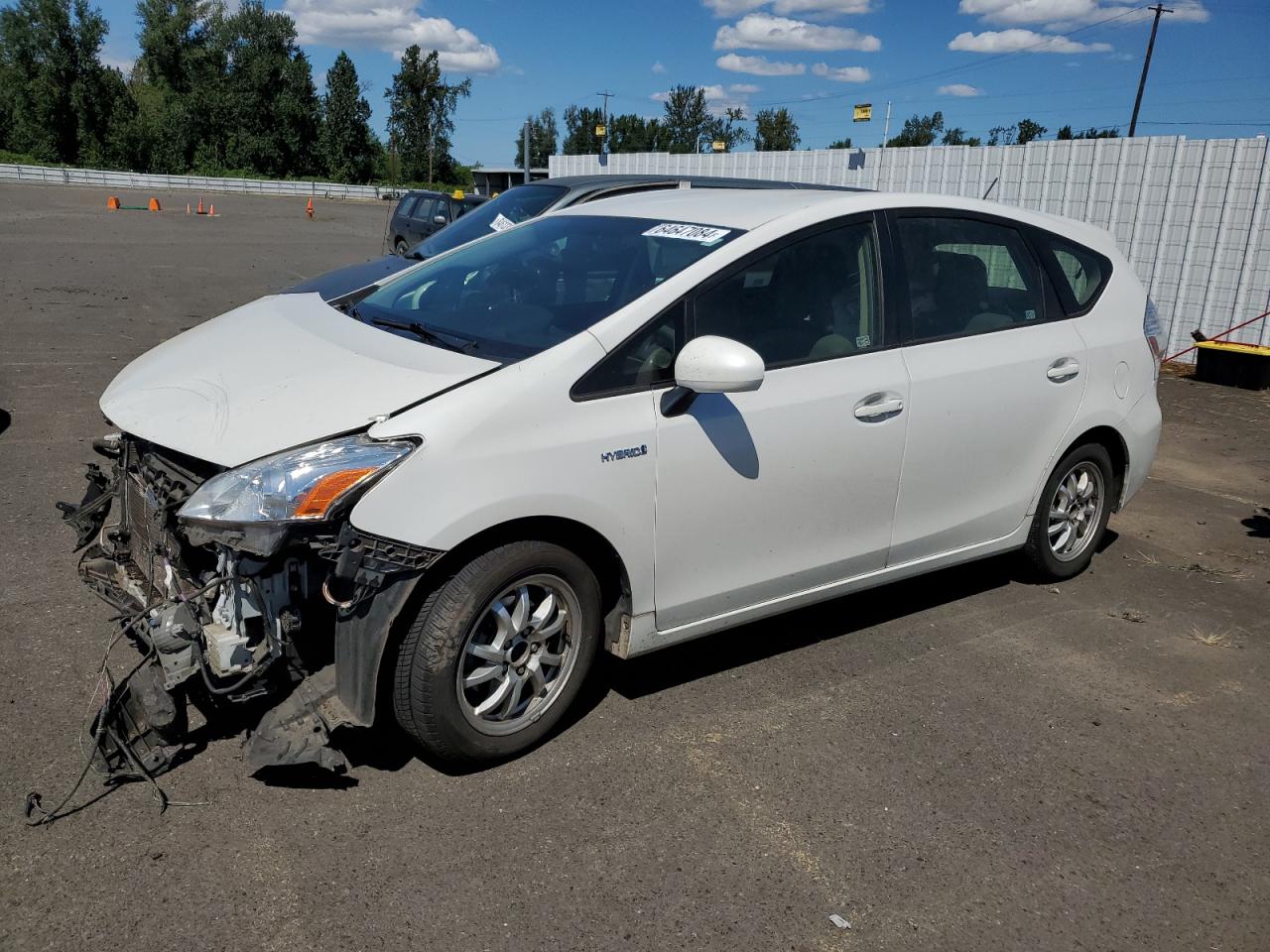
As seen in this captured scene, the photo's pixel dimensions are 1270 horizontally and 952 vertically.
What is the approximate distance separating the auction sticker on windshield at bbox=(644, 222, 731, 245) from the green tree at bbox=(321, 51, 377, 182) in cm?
8715

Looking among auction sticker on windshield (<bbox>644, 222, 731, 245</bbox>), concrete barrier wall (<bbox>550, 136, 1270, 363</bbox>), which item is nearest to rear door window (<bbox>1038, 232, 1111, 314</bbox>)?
auction sticker on windshield (<bbox>644, 222, 731, 245</bbox>)

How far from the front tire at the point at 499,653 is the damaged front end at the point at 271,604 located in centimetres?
15

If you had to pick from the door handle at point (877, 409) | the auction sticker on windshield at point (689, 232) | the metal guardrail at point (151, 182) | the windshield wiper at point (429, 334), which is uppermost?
the metal guardrail at point (151, 182)

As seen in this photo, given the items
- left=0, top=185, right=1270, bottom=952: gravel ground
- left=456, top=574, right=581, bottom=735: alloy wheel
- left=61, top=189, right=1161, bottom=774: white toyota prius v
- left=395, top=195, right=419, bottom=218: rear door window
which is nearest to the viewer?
left=0, top=185, right=1270, bottom=952: gravel ground

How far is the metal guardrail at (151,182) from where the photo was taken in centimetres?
5703

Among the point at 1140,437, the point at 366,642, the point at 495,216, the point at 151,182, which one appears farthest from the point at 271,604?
the point at 151,182

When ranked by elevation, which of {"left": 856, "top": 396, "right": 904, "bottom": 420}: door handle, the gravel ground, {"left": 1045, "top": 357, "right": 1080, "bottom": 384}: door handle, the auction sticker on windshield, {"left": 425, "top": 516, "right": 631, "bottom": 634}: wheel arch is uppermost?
the auction sticker on windshield

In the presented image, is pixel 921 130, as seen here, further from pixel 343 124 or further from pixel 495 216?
pixel 495 216

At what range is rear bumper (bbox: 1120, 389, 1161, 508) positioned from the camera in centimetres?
520

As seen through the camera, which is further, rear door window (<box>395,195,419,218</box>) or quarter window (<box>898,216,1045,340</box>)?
rear door window (<box>395,195,419,218</box>)

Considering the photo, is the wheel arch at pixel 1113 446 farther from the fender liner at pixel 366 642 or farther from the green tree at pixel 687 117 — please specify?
the green tree at pixel 687 117

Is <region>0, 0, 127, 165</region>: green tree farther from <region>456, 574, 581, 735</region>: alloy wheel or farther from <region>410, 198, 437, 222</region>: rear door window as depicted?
<region>456, 574, 581, 735</region>: alloy wheel

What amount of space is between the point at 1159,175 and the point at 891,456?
33.5 feet

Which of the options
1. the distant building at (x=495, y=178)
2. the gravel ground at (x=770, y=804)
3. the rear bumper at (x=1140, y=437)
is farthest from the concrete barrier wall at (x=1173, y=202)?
the distant building at (x=495, y=178)
